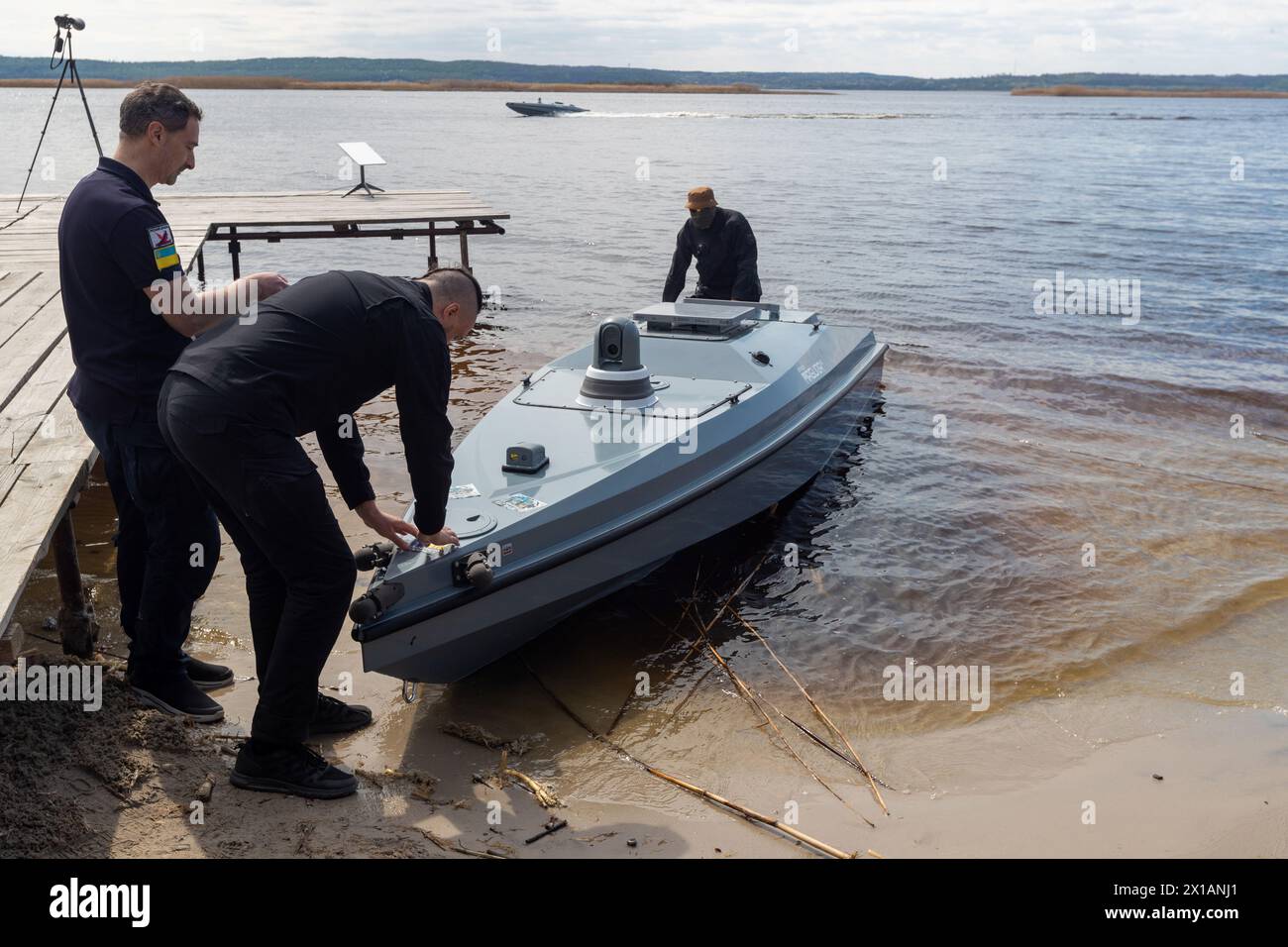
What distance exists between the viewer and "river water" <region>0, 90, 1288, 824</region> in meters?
5.52

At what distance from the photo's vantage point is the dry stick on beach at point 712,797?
3740 millimetres

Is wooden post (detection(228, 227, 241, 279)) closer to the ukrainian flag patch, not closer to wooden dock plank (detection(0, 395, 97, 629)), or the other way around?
wooden dock plank (detection(0, 395, 97, 629))

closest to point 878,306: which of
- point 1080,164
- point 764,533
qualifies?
point 764,533

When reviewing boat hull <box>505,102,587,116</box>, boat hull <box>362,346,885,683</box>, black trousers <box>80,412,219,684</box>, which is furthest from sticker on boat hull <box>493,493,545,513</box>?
boat hull <box>505,102,587,116</box>

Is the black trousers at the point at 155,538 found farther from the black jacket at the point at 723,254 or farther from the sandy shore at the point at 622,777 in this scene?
the black jacket at the point at 723,254

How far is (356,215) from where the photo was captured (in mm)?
12734

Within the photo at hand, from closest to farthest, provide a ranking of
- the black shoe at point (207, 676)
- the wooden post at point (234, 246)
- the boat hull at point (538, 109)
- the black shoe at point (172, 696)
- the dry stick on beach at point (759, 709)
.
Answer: the black shoe at point (172, 696), the dry stick on beach at point (759, 709), the black shoe at point (207, 676), the wooden post at point (234, 246), the boat hull at point (538, 109)

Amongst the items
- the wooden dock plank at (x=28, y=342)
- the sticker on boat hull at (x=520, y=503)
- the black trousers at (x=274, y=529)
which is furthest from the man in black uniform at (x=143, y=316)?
the wooden dock plank at (x=28, y=342)

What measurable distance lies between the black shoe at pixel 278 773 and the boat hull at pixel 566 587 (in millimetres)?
551

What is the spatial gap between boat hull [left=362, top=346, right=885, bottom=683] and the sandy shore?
277mm

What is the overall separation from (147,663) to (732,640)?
2.77m

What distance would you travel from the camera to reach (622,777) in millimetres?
4176

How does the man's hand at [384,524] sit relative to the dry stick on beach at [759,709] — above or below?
above
